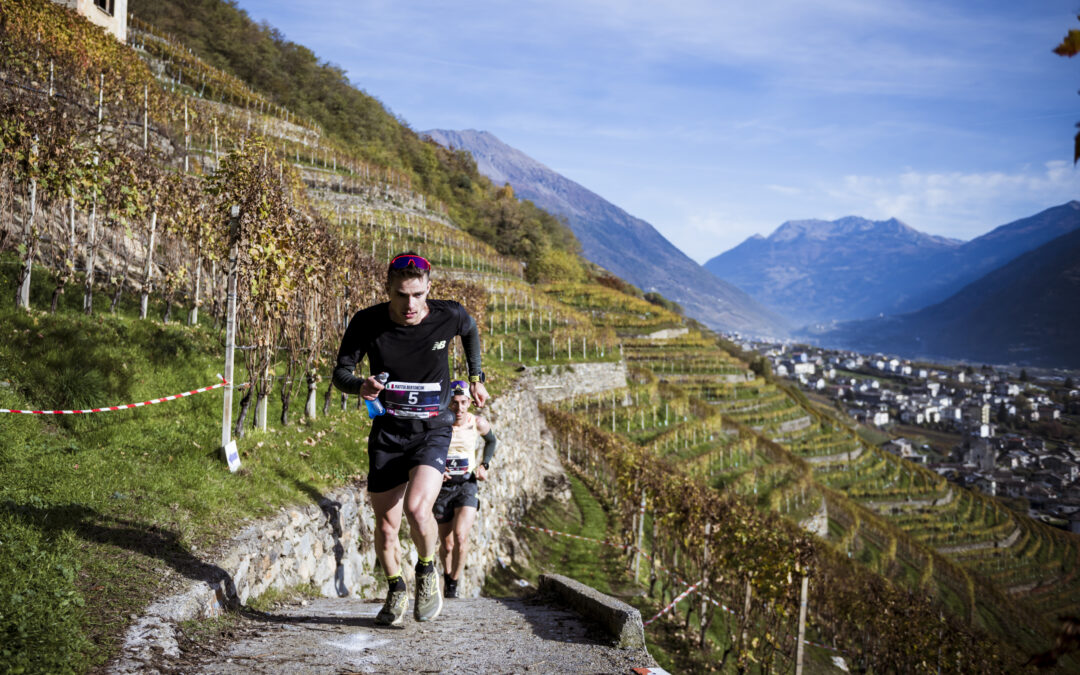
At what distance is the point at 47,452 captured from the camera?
6.36m

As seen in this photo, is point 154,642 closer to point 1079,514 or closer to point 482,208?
point 482,208

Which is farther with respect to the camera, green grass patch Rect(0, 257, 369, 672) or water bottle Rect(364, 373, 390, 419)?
water bottle Rect(364, 373, 390, 419)

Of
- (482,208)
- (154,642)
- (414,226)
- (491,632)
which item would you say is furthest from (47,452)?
(482,208)

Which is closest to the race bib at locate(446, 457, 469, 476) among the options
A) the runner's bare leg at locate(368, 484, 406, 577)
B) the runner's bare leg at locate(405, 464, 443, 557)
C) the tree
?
the runner's bare leg at locate(368, 484, 406, 577)

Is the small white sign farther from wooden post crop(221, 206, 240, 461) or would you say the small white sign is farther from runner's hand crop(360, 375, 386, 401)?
runner's hand crop(360, 375, 386, 401)

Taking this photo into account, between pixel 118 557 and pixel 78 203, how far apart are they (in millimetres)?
11339

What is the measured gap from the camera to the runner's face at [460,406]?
270 inches

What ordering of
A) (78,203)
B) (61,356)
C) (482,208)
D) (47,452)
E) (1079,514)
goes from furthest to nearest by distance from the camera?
(482,208) → (1079,514) → (78,203) → (61,356) → (47,452)

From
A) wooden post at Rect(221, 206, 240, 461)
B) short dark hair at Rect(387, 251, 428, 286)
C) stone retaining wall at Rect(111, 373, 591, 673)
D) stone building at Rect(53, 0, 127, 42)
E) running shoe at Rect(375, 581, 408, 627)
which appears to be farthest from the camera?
stone building at Rect(53, 0, 127, 42)

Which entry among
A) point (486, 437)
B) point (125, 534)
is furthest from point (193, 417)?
point (486, 437)

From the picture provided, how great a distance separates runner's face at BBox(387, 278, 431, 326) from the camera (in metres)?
4.80

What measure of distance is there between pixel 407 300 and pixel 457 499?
3223mm

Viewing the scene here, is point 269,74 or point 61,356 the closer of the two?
point 61,356

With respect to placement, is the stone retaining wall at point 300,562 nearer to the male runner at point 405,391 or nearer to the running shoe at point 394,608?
the running shoe at point 394,608
